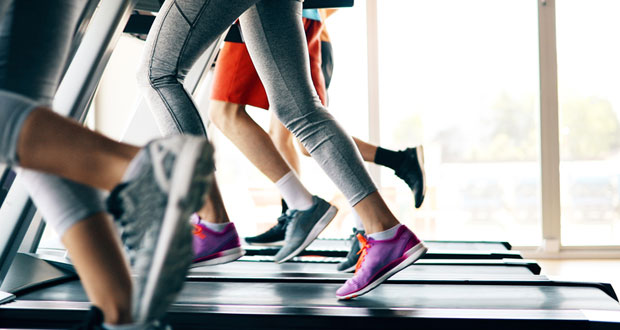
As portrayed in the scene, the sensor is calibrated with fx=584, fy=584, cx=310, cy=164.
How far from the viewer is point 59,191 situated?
70 cm

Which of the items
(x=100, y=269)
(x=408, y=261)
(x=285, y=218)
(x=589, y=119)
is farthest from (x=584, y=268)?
(x=100, y=269)

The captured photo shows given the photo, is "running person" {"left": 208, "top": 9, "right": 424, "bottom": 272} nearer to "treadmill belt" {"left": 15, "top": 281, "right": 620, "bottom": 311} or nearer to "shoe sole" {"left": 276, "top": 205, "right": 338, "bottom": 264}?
"shoe sole" {"left": 276, "top": 205, "right": 338, "bottom": 264}

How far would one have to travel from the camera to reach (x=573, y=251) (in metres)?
4.07

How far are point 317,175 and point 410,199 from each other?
27.7 inches

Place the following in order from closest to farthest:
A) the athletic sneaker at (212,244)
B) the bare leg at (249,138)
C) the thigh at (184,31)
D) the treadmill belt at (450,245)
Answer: the thigh at (184,31) → the athletic sneaker at (212,244) → the bare leg at (249,138) → the treadmill belt at (450,245)

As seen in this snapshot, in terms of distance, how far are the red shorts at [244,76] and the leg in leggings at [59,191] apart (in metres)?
1.31

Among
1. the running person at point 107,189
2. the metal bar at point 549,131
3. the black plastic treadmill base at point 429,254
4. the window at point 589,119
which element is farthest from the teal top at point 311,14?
the window at point 589,119

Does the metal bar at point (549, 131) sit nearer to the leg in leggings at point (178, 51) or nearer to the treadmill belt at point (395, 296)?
the treadmill belt at point (395, 296)

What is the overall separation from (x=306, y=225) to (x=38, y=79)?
1.02m

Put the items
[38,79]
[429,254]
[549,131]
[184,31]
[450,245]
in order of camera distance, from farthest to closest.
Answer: [549,131] < [450,245] < [429,254] < [184,31] < [38,79]

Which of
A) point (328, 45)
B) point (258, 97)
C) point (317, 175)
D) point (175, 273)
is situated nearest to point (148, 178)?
point (175, 273)

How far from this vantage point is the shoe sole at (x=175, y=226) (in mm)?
598

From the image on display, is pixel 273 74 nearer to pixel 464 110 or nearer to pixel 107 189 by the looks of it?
pixel 107 189

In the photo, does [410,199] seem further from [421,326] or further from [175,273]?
[175,273]
